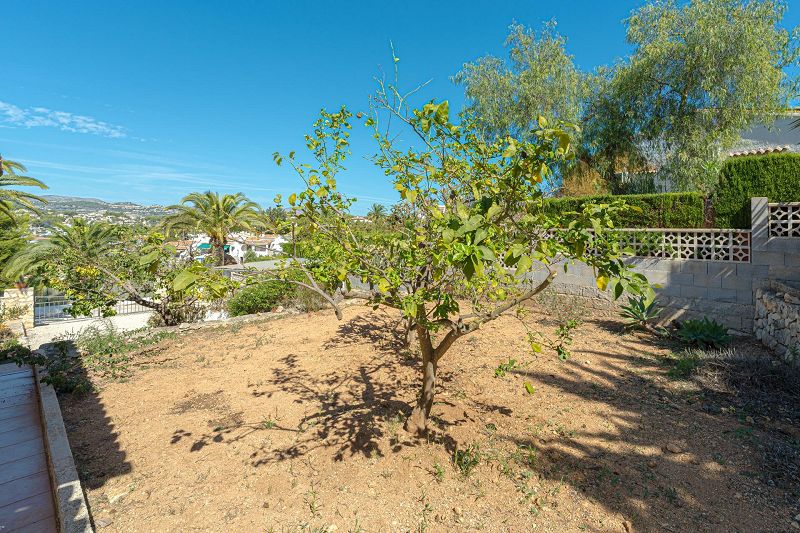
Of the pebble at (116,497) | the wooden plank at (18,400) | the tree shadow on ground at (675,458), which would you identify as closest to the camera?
the tree shadow on ground at (675,458)

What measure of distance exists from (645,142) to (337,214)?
45.4 ft

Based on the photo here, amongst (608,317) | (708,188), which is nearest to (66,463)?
(608,317)

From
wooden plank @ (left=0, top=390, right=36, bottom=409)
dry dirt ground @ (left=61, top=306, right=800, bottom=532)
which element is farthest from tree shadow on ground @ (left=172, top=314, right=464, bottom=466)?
wooden plank @ (left=0, top=390, right=36, bottom=409)

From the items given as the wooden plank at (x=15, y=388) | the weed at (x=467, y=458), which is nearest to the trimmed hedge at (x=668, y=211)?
the weed at (x=467, y=458)

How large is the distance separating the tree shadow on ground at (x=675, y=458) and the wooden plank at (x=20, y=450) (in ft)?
15.6

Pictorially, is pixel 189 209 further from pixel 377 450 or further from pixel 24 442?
pixel 377 450

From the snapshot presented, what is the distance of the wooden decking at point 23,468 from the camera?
2853 millimetres

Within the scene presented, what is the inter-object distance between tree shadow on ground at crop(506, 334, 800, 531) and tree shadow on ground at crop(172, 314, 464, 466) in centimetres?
116

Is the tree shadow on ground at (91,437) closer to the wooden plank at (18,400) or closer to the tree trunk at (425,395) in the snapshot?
the wooden plank at (18,400)

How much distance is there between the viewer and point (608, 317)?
812cm

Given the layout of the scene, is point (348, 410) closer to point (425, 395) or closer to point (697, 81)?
point (425, 395)

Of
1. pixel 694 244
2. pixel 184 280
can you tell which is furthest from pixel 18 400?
pixel 694 244

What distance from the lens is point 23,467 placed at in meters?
3.54

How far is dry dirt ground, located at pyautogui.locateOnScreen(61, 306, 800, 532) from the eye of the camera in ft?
8.91
